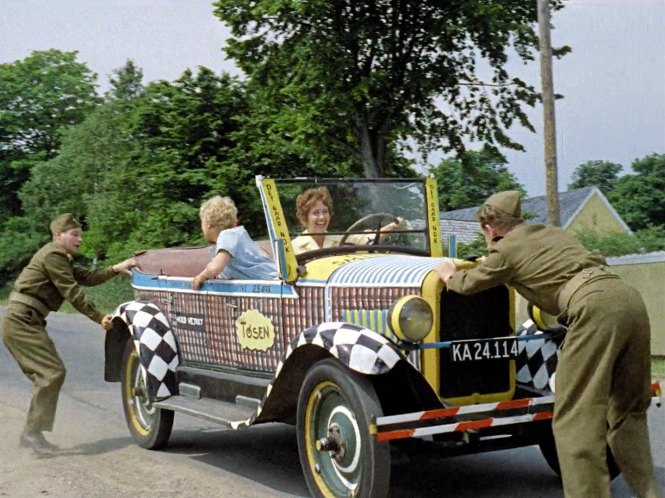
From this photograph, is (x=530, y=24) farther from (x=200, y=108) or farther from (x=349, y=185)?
(x=349, y=185)

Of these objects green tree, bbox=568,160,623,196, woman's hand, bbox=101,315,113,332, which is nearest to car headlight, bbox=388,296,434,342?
woman's hand, bbox=101,315,113,332

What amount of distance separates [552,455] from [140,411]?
10.7ft

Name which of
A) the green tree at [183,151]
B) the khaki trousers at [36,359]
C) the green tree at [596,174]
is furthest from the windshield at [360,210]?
the green tree at [596,174]

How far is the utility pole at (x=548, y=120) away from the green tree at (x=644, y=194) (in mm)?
43712

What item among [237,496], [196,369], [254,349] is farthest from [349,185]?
[237,496]

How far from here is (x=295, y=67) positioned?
27.6m

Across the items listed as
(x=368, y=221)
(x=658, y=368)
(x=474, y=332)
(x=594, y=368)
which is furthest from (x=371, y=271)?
(x=658, y=368)

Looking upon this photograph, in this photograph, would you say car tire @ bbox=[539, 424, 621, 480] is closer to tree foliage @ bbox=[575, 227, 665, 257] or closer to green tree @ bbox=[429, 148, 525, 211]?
tree foliage @ bbox=[575, 227, 665, 257]

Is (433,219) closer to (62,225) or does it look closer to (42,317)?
(62,225)

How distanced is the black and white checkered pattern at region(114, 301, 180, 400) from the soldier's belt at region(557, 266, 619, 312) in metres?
3.51

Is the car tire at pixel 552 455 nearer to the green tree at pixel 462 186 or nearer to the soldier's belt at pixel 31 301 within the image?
the soldier's belt at pixel 31 301

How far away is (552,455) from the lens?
618 centimetres

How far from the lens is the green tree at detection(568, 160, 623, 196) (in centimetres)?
7112

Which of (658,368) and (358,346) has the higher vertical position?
(358,346)
